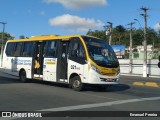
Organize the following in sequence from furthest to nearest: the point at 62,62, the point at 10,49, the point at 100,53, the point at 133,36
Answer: the point at 133,36, the point at 10,49, the point at 62,62, the point at 100,53

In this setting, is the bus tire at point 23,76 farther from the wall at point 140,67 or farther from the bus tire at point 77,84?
the wall at point 140,67

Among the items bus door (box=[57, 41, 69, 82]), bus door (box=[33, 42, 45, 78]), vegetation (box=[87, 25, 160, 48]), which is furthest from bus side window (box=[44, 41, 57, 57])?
vegetation (box=[87, 25, 160, 48])

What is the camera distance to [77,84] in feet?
56.2

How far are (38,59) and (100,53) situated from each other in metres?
4.52

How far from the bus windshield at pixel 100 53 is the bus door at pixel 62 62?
145 cm

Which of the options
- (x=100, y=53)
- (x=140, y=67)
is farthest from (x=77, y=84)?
(x=140, y=67)

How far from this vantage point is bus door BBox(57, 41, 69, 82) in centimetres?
1787

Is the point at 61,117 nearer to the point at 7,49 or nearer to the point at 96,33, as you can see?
the point at 7,49

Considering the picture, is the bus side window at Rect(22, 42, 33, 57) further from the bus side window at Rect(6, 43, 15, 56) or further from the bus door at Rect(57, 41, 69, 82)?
the bus door at Rect(57, 41, 69, 82)

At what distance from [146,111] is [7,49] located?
1430 centimetres

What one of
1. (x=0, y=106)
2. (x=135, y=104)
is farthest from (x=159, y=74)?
(x=0, y=106)

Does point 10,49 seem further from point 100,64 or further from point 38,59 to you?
point 100,64

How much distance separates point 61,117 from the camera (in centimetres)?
974

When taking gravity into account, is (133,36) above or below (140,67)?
above
